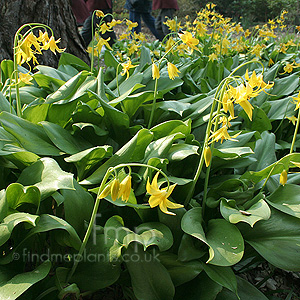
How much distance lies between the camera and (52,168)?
1.32 metres

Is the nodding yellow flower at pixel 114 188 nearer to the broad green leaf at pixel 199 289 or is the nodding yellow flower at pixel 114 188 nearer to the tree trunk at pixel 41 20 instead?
the broad green leaf at pixel 199 289

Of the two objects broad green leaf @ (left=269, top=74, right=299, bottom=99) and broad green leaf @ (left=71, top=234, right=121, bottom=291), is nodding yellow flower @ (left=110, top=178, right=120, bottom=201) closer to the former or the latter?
broad green leaf @ (left=71, top=234, right=121, bottom=291)

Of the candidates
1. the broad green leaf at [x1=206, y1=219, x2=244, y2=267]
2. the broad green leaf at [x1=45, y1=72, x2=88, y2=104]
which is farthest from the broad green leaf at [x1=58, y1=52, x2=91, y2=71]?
the broad green leaf at [x1=206, y1=219, x2=244, y2=267]

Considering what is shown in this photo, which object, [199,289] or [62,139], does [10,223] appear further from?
[199,289]

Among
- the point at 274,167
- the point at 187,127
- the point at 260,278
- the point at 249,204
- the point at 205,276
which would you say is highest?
the point at 187,127

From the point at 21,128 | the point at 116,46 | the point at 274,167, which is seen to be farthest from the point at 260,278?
the point at 116,46

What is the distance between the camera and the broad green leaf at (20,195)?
1213 mm

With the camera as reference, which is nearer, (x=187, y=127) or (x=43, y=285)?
(x=43, y=285)

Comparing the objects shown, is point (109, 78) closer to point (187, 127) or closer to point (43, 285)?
point (187, 127)

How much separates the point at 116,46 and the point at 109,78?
162 inches

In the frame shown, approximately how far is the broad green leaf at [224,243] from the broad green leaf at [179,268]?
0.12 m

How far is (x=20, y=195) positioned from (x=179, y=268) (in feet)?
2.26

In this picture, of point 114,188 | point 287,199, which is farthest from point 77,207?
point 287,199

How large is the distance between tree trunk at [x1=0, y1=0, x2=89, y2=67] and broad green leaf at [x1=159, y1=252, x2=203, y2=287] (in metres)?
2.20
